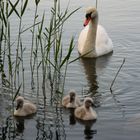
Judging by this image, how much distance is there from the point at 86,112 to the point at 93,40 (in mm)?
4671

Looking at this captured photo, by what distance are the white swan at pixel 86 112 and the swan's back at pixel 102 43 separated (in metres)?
4.43

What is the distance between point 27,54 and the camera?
12.3 metres

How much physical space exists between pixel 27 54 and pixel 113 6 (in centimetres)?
553

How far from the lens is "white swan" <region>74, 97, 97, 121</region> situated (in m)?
8.52

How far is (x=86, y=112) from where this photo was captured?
8.58 metres

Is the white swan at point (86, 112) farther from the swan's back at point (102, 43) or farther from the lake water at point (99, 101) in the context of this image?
the swan's back at point (102, 43)

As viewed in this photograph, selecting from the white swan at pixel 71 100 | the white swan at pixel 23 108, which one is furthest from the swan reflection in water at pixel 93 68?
the white swan at pixel 23 108

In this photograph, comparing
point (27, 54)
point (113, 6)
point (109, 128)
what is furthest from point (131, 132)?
point (113, 6)

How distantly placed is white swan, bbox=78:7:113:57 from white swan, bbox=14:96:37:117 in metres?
4.17

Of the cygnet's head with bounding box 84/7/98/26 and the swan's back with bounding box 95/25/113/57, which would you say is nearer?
the cygnet's head with bounding box 84/7/98/26

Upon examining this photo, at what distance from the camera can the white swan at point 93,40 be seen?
12891mm

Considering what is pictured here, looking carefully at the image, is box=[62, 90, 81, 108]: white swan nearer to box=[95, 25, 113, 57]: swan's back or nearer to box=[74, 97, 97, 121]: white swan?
box=[74, 97, 97, 121]: white swan

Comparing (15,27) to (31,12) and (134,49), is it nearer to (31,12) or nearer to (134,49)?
(31,12)

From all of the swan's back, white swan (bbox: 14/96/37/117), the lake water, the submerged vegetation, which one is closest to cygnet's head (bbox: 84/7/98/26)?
the swan's back
